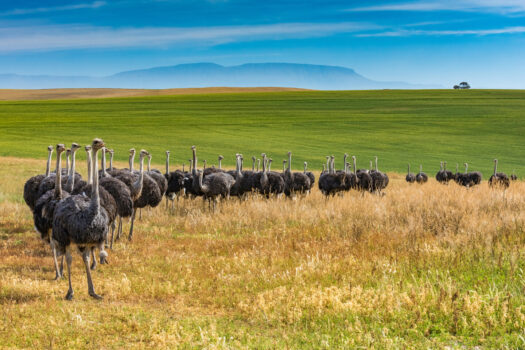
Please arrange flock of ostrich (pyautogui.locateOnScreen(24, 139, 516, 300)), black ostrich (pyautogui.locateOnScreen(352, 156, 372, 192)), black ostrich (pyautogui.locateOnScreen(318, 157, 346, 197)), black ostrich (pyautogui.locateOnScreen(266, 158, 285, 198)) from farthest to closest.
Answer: black ostrich (pyautogui.locateOnScreen(352, 156, 372, 192)) < black ostrich (pyautogui.locateOnScreen(318, 157, 346, 197)) < black ostrich (pyautogui.locateOnScreen(266, 158, 285, 198)) < flock of ostrich (pyautogui.locateOnScreen(24, 139, 516, 300))

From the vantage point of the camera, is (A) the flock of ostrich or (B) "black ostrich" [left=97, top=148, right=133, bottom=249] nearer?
(A) the flock of ostrich

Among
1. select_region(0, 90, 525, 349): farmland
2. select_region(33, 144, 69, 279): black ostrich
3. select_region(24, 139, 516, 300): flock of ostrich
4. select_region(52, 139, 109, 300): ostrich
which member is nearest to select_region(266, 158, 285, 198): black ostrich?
select_region(24, 139, 516, 300): flock of ostrich

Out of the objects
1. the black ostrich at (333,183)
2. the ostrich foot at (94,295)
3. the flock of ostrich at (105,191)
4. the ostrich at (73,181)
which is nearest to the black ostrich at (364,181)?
the flock of ostrich at (105,191)

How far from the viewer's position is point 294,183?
22.7m

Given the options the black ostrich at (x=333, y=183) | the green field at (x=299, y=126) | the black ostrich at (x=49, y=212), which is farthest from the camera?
the green field at (x=299, y=126)

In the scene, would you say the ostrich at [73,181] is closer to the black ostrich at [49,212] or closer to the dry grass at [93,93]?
the black ostrich at [49,212]

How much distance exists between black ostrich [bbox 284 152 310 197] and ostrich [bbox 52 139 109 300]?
13.4 m

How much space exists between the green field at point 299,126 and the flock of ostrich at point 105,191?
769 inches

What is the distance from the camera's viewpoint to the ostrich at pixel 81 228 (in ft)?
29.0

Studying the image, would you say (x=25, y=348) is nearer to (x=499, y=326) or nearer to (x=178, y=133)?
(x=499, y=326)

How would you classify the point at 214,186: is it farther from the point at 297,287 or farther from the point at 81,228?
the point at 297,287

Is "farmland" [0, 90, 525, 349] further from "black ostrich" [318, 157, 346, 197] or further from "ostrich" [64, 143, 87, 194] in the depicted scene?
"black ostrich" [318, 157, 346, 197]

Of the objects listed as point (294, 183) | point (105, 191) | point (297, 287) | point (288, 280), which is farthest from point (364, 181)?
point (297, 287)

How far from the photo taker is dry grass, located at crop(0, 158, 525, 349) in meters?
6.89
